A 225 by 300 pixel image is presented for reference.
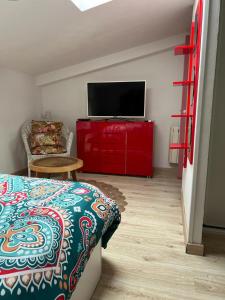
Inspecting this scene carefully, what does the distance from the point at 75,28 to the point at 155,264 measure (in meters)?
2.59

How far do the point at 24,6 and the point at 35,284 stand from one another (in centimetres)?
221

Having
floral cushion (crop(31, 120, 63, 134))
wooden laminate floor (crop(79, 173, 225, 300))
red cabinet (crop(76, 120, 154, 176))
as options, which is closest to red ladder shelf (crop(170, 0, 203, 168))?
wooden laminate floor (crop(79, 173, 225, 300))

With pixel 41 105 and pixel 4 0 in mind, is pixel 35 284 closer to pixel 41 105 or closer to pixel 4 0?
pixel 4 0

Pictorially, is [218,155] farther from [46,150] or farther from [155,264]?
[46,150]

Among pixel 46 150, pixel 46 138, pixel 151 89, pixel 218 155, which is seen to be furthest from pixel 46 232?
pixel 151 89

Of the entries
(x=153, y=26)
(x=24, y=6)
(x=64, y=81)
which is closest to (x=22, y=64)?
(x=64, y=81)

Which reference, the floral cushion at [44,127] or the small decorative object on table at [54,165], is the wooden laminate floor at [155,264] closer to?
the small decorative object on table at [54,165]

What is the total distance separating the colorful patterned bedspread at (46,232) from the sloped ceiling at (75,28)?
1647 millimetres

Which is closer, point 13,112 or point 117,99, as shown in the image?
point 13,112

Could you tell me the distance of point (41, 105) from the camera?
14.3 ft

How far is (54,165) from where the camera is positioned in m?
2.98

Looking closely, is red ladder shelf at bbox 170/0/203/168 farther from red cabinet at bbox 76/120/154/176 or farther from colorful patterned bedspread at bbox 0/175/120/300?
red cabinet at bbox 76/120/154/176

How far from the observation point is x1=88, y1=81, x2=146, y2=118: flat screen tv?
369 cm

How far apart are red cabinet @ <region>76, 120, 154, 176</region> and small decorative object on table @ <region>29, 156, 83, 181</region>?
659 mm
